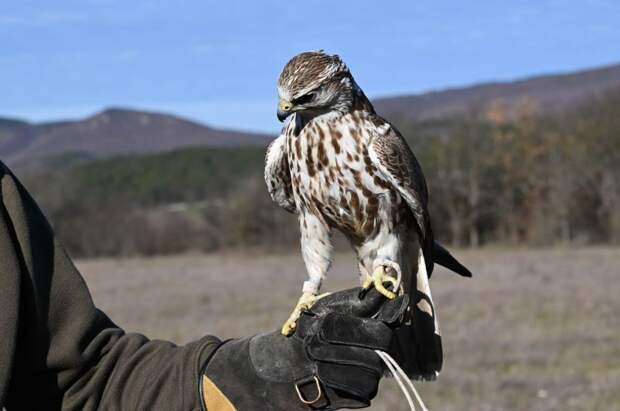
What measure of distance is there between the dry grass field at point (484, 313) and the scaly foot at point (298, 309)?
23.8 feet

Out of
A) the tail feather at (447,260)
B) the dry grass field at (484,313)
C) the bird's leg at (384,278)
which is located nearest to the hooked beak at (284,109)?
the bird's leg at (384,278)

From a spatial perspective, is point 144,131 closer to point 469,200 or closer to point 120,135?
point 120,135

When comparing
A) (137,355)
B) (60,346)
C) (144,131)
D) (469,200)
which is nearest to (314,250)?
(137,355)

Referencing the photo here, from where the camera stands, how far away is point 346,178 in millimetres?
3469

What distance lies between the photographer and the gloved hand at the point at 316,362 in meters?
3.08

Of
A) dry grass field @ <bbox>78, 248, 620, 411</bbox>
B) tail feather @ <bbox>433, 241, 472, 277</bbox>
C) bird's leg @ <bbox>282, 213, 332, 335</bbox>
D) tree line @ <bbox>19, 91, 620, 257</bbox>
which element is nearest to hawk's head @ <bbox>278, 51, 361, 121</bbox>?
bird's leg @ <bbox>282, 213, 332, 335</bbox>

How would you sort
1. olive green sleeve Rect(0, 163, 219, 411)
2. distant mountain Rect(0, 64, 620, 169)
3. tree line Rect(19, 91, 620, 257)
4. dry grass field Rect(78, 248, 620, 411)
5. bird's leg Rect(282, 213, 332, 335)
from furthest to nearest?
distant mountain Rect(0, 64, 620, 169), tree line Rect(19, 91, 620, 257), dry grass field Rect(78, 248, 620, 411), bird's leg Rect(282, 213, 332, 335), olive green sleeve Rect(0, 163, 219, 411)

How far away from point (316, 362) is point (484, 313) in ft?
51.0

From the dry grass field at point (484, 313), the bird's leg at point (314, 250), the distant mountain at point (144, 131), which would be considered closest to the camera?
the bird's leg at point (314, 250)

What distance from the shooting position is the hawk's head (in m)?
3.23

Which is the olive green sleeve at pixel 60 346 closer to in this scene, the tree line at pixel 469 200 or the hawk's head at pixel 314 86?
the hawk's head at pixel 314 86

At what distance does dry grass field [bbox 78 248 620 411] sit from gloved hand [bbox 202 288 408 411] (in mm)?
7336

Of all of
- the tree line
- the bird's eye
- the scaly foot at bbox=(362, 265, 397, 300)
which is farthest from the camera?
the tree line

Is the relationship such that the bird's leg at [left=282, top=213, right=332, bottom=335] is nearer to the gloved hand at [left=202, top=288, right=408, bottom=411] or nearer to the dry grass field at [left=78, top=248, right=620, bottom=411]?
the gloved hand at [left=202, top=288, right=408, bottom=411]
